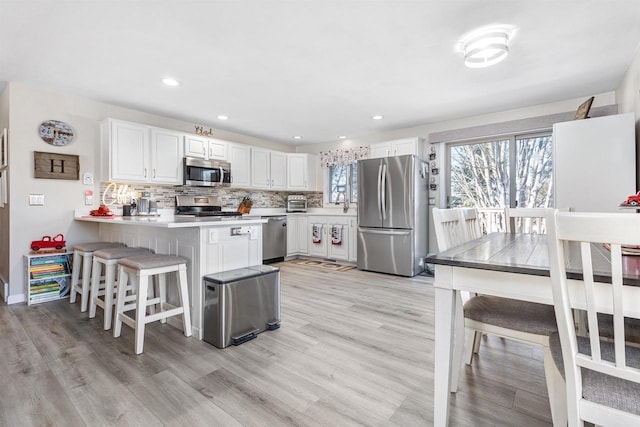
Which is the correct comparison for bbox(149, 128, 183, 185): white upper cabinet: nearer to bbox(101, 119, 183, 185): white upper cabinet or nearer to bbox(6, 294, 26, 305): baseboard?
bbox(101, 119, 183, 185): white upper cabinet

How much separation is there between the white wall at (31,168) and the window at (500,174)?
4858mm

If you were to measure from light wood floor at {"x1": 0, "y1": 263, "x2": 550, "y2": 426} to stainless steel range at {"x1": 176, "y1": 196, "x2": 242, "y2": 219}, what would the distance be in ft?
6.61

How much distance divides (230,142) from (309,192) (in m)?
1.99

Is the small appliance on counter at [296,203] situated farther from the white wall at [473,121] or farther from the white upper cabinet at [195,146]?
the white upper cabinet at [195,146]

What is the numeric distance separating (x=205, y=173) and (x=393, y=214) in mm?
2867

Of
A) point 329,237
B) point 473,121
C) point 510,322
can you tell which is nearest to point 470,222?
point 510,322

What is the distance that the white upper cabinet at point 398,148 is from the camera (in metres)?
4.67

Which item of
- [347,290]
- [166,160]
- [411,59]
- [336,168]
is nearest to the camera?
[411,59]

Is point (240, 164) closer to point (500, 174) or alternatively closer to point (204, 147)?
point (204, 147)

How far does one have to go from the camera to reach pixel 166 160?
4129mm

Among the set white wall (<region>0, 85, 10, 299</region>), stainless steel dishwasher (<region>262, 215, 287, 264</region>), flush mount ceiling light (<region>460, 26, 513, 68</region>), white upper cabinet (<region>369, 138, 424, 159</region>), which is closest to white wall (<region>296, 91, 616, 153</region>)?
white upper cabinet (<region>369, 138, 424, 159</region>)

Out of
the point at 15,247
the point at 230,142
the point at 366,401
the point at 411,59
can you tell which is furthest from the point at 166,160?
the point at 366,401

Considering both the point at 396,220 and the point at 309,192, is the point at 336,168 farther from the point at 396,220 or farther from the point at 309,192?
the point at 396,220

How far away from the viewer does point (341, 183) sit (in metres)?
5.98
